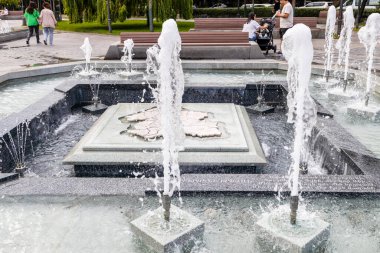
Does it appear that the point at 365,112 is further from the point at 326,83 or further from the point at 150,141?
the point at 150,141

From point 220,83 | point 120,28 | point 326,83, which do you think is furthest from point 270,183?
point 120,28

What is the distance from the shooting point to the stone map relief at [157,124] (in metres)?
5.54

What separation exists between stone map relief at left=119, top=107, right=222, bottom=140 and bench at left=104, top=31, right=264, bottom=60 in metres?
5.25

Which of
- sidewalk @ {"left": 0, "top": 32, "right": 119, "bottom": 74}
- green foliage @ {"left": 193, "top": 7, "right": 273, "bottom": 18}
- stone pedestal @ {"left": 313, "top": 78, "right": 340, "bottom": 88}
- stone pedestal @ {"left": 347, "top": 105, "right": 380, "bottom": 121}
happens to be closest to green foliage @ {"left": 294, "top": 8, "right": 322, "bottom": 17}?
green foliage @ {"left": 193, "top": 7, "right": 273, "bottom": 18}

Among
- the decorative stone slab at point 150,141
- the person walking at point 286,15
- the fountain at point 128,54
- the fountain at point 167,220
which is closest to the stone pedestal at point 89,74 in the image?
the fountain at point 128,54

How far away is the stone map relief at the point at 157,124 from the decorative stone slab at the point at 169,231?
229cm

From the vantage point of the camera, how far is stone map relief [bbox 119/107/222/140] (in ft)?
18.2

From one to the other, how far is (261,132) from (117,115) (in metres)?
2.31

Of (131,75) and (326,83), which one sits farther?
(131,75)

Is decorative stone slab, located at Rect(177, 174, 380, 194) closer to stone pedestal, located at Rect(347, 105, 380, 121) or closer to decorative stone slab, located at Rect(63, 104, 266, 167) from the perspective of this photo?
decorative stone slab, located at Rect(63, 104, 266, 167)

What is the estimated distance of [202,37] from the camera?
39.6 ft

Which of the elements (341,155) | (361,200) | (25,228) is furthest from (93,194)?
(341,155)

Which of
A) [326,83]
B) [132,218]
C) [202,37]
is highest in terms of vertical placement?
[202,37]

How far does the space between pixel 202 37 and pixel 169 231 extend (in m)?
9.65
